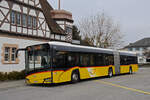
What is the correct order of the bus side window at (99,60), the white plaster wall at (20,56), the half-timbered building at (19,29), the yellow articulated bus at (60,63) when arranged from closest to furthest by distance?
1. the yellow articulated bus at (60,63)
2. the bus side window at (99,60)
3. the white plaster wall at (20,56)
4. the half-timbered building at (19,29)

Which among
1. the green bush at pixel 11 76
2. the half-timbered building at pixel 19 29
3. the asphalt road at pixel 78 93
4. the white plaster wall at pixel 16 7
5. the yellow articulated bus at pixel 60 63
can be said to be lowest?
the asphalt road at pixel 78 93

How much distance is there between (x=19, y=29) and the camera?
19.5 meters

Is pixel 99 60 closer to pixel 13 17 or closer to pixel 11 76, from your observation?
pixel 11 76

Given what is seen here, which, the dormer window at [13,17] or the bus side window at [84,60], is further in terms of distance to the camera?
the dormer window at [13,17]

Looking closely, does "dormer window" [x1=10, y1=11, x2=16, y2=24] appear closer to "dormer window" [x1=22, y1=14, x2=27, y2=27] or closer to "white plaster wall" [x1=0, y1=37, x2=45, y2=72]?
"dormer window" [x1=22, y1=14, x2=27, y2=27]

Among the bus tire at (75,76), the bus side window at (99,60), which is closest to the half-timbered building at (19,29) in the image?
the bus tire at (75,76)

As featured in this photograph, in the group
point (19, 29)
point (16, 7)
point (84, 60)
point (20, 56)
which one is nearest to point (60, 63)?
point (84, 60)

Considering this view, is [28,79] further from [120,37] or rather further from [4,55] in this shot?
[120,37]

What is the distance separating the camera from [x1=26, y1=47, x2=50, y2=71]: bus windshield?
11711mm

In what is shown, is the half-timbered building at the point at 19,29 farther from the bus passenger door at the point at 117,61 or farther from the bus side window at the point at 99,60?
the bus passenger door at the point at 117,61

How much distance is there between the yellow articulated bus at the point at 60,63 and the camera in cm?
1169

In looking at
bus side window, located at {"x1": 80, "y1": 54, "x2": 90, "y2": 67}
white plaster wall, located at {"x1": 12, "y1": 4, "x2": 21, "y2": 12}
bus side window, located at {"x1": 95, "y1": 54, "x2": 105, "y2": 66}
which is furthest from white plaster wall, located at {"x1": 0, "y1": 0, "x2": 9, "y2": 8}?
bus side window, located at {"x1": 95, "y1": 54, "x2": 105, "y2": 66}

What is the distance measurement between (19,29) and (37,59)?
8.43 meters

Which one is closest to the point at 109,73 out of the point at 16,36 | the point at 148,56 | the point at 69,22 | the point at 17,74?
the point at 17,74
